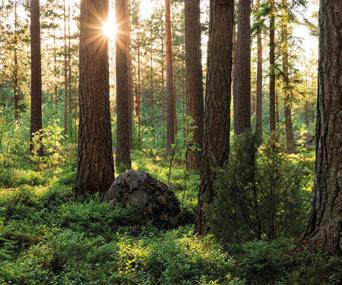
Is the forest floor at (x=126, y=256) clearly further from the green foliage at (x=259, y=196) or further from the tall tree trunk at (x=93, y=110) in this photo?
the tall tree trunk at (x=93, y=110)

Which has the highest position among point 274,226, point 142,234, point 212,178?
point 212,178

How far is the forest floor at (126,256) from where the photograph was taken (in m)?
4.59

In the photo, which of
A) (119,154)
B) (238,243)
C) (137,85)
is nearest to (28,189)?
(119,154)

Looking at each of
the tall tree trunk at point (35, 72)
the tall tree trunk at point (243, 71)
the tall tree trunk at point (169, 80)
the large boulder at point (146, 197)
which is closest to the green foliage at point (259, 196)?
the large boulder at point (146, 197)

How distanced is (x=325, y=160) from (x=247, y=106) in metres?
7.09

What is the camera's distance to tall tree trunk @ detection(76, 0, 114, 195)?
9336mm

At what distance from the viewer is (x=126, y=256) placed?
5527 millimetres

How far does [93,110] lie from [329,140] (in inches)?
235

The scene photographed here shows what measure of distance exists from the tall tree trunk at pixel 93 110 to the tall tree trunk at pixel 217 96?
347 cm

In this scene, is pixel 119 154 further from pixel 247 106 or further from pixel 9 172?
pixel 247 106

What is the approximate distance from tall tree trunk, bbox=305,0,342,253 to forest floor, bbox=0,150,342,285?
1.07 feet

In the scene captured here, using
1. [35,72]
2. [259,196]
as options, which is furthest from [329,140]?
[35,72]

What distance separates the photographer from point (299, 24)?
17.0 m

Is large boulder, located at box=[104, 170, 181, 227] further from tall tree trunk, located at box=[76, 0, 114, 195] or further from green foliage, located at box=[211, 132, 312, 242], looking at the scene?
green foliage, located at box=[211, 132, 312, 242]
